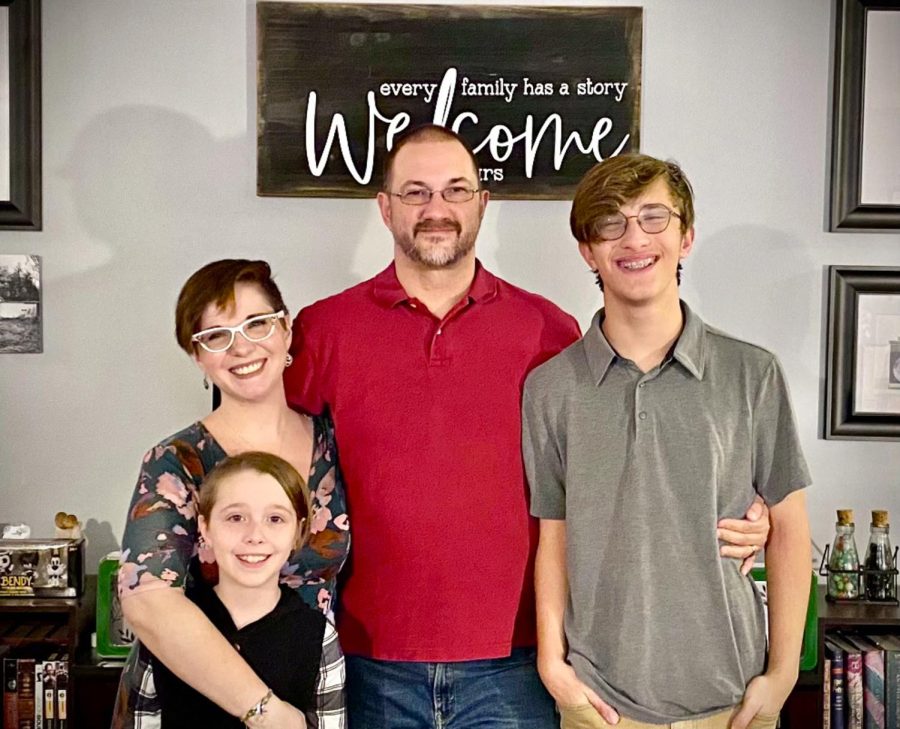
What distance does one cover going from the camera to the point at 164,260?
304 centimetres

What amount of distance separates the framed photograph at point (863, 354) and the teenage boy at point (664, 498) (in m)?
1.29

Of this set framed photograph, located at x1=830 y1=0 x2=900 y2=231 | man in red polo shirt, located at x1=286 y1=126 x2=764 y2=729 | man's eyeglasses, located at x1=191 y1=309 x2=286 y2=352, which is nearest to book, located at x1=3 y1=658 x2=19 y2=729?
man in red polo shirt, located at x1=286 y1=126 x2=764 y2=729

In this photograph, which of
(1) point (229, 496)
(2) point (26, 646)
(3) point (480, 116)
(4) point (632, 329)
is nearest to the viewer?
(1) point (229, 496)

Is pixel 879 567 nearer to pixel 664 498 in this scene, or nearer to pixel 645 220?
pixel 664 498

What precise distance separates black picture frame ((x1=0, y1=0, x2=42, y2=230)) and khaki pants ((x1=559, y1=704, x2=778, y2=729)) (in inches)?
81.5

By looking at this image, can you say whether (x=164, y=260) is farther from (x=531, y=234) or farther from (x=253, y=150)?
(x=531, y=234)

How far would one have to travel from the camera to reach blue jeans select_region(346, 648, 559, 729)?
202 centimetres

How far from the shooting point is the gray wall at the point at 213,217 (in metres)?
3.01

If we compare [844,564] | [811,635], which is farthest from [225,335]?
[844,564]

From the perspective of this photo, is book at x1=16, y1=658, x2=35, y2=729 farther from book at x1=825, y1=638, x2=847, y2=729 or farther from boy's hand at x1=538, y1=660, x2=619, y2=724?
book at x1=825, y1=638, x2=847, y2=729

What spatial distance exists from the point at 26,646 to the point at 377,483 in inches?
53.3

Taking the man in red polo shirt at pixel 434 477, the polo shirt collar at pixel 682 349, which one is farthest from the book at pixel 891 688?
the polo shirt collar at pixel 682 349

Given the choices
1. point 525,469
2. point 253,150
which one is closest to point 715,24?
point 253,150

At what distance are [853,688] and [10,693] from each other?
2198 millimetres
